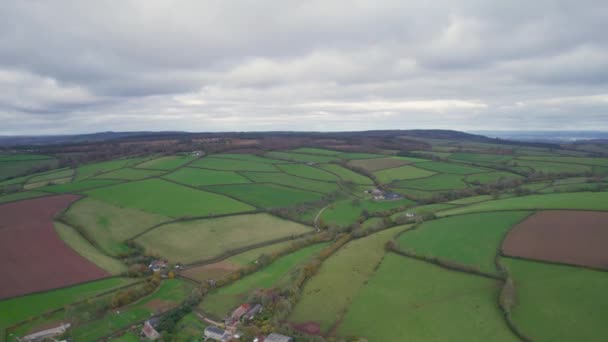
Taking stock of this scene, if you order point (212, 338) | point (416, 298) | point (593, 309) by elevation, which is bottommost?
point (212, 338)

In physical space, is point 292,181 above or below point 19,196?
above

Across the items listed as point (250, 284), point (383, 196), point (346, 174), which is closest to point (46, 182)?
point (250, 284)

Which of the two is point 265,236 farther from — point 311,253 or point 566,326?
point 566,326

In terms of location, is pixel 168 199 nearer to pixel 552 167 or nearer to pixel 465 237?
pixel 465 237

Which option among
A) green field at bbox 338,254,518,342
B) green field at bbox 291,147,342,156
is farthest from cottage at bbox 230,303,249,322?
green field at bbox 291,147,342,156

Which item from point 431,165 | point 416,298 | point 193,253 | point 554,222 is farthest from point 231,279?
point 431,165

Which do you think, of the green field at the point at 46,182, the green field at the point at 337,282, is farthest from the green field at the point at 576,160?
the green field at the point at 46,182

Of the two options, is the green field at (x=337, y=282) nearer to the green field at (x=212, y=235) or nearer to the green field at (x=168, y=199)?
the green field at (x=212, y=235)
